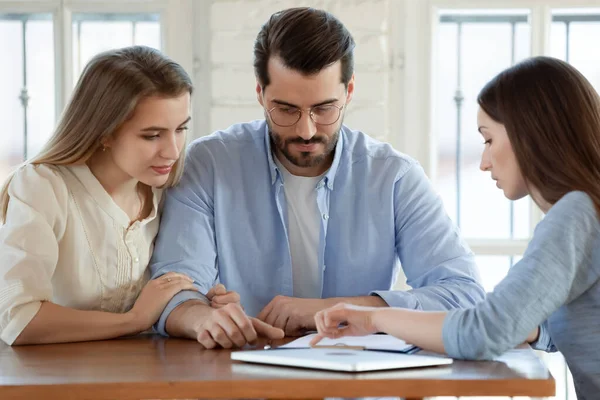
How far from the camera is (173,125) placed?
2.02 meters

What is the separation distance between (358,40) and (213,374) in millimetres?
1888

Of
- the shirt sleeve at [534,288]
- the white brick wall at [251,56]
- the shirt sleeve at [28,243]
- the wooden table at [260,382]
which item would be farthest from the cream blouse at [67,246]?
the white brick wall at [251,56]

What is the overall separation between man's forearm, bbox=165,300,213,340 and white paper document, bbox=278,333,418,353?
0.72 ft

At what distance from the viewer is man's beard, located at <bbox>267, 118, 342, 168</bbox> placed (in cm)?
219

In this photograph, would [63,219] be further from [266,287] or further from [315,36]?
[315,36]

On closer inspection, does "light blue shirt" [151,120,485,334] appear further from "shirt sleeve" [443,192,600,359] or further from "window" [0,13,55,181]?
"window" [0,13,55,181]

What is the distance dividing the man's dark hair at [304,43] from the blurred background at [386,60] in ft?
2.74

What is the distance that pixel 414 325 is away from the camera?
5.14ft

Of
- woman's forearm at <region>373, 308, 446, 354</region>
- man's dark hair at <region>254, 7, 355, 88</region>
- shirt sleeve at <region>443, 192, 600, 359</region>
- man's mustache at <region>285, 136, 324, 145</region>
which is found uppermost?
man's dark hair at <region>254, 7, 355, 88</region>

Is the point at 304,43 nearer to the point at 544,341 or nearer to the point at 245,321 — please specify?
the point at 245,321

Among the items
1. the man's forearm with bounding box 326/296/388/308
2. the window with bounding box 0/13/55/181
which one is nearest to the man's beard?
the man's forearm with bounding box 326/296/388/308

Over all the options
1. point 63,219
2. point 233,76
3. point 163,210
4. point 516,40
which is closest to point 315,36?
point 163,210

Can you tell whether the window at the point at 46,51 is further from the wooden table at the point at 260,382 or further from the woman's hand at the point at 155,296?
the wooden table at the point at 260,382

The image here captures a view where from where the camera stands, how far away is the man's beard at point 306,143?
2.19 meters
